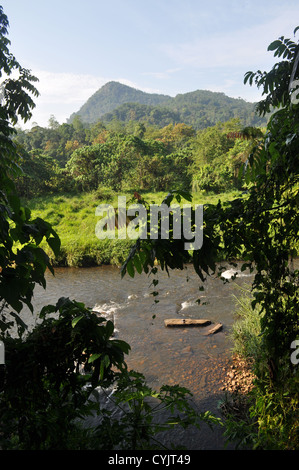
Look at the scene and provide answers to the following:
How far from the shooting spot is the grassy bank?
10453 millimetres

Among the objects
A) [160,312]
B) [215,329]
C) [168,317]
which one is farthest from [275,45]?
[160,312]

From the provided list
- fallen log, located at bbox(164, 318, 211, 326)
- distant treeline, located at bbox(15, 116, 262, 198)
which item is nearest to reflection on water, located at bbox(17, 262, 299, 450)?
fallen log, located at bbox(164, 318, 211, 326)

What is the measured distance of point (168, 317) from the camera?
653cm

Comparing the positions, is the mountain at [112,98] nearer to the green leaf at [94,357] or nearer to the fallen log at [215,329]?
the fallen log at [215,329]

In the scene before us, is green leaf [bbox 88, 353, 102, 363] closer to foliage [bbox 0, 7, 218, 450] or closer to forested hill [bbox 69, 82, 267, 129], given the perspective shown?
foliage [bbox 0, 7, 218, 450]

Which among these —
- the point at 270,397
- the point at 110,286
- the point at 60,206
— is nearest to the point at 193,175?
the point at 60,206

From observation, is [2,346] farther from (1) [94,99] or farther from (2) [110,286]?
(1) [94,99]

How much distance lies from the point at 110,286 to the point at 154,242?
276 inches

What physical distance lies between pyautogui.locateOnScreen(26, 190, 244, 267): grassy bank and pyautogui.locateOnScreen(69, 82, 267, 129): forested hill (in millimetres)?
7472

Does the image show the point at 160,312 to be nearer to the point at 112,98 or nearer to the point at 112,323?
the point at 112,323

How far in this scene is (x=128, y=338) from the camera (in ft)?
19.0

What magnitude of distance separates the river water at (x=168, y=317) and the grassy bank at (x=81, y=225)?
42 cm

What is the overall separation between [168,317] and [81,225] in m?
7.94

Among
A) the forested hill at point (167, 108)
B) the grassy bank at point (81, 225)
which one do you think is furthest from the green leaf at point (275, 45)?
the forested hill at point (167, 108)
